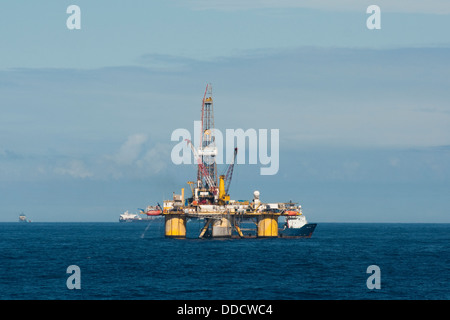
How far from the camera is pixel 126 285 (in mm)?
81688

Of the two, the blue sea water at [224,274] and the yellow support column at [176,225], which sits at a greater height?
the yellow support column at [176,225]

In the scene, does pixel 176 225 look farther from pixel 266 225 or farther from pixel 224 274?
pixel 224 274

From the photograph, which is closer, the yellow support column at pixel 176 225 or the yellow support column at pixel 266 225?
the yellow support column at pixel 176 225

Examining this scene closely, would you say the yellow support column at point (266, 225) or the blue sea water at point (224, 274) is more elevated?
the yellow support column at point (266, 225)

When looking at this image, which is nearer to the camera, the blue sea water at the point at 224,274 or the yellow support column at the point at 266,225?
the blue sea water at the point at 224,274

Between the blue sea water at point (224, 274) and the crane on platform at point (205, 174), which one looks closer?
the blue sea water at point (224, 274)

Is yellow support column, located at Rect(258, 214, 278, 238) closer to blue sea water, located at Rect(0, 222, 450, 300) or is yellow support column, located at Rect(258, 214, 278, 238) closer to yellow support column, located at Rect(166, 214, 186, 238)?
yellow support column, located at Rect(166, 214, 186, 238)

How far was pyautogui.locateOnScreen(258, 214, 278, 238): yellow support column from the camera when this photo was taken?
166m

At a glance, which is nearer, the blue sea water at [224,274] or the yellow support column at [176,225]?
the blue sea water at [224,274]

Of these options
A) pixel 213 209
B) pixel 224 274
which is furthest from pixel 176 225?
pixel 224 274

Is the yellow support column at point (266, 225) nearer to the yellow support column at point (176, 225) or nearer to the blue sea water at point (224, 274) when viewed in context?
the yellow support column at point (176, 225)

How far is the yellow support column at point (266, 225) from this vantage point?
166125 mm
